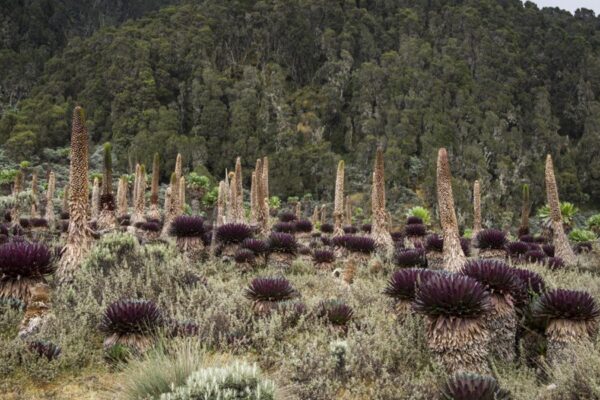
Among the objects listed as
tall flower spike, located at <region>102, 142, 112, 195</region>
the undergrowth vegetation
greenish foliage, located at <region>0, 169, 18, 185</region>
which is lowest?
the undergrowth vegetation

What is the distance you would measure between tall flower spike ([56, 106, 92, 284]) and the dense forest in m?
57.6

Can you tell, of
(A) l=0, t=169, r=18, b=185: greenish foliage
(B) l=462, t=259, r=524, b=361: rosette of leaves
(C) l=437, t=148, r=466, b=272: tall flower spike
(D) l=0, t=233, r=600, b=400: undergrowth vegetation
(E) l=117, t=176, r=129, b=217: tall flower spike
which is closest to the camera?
(D) l=0, t=233, r=600, b=400: undergrowth vegetation

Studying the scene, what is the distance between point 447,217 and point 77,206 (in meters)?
6.93

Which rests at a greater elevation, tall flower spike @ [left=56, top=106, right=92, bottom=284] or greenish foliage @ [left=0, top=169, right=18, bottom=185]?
greenish foliage @ [left=0, top=169, right=18, bottom=185]

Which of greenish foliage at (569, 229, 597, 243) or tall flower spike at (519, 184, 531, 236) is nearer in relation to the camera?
tall flower spike at (519, 184, 531, 236)

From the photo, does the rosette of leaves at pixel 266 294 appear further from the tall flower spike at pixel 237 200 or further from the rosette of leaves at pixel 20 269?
the tall flower spike at pixel 237 200

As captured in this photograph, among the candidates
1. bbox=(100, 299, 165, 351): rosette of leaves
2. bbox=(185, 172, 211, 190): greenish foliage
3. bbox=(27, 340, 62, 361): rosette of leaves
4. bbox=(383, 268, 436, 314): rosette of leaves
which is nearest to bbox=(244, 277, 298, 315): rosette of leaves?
bbox=(383, 268, 436, 314): rosette of leaves

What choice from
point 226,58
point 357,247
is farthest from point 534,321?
point 226,58

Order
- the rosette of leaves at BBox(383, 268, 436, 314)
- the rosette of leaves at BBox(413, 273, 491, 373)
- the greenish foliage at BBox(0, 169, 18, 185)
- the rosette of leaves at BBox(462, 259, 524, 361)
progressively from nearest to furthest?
the rosette of leaves at BBox(413, 273, 491, 373) < the rosette of leaves at BBox(462, 259, 524, 361) < the rosette of leaves at BBox(383, 268, 436, 314) < the greenish foliage at BBox(0, 169, 18, 185)

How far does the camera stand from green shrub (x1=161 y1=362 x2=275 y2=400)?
3777 millimetres

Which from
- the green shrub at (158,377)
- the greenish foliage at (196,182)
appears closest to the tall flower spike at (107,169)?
the green shrub at (158,377)

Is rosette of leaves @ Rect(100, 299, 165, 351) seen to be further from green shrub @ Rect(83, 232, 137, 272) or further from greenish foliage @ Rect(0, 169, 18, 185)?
greenish foliage @ Rect(0, 169, 18, 185)

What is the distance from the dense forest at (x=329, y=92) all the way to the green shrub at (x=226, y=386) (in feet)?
208

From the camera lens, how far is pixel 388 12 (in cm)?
11744
